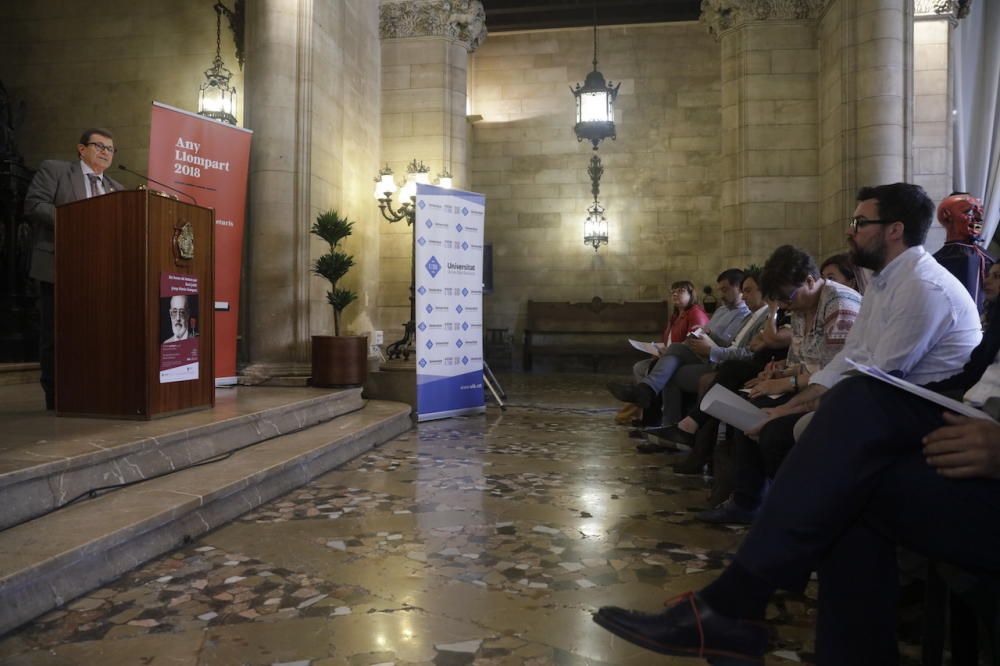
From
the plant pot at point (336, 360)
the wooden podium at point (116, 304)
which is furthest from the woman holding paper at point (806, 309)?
the plant pot at point (336, 360)

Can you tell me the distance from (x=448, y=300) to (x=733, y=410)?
3894 millimetres

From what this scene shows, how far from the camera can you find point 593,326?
12148 mm

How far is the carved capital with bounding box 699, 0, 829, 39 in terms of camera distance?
25.7 ft

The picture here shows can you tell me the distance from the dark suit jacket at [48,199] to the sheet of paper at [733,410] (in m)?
3.41

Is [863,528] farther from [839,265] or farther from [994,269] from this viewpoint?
[839,265]

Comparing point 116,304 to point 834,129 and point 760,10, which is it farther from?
point 760,10

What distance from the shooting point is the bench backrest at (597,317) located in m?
12.0

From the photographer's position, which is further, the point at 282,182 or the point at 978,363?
the point at 282,182

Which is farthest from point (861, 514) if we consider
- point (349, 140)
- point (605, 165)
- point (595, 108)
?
point (605, 165)

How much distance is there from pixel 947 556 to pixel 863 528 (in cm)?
14

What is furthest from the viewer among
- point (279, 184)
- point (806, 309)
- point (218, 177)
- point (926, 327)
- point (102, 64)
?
point (102, 64)

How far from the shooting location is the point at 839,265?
3.46 m

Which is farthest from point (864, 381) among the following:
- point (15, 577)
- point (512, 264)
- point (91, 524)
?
point (512, 264)

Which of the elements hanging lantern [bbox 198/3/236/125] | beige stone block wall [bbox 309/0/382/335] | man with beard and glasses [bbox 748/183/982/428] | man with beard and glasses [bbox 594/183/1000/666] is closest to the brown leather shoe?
man with beard and glasses [bbox 594/183/1000/666]
